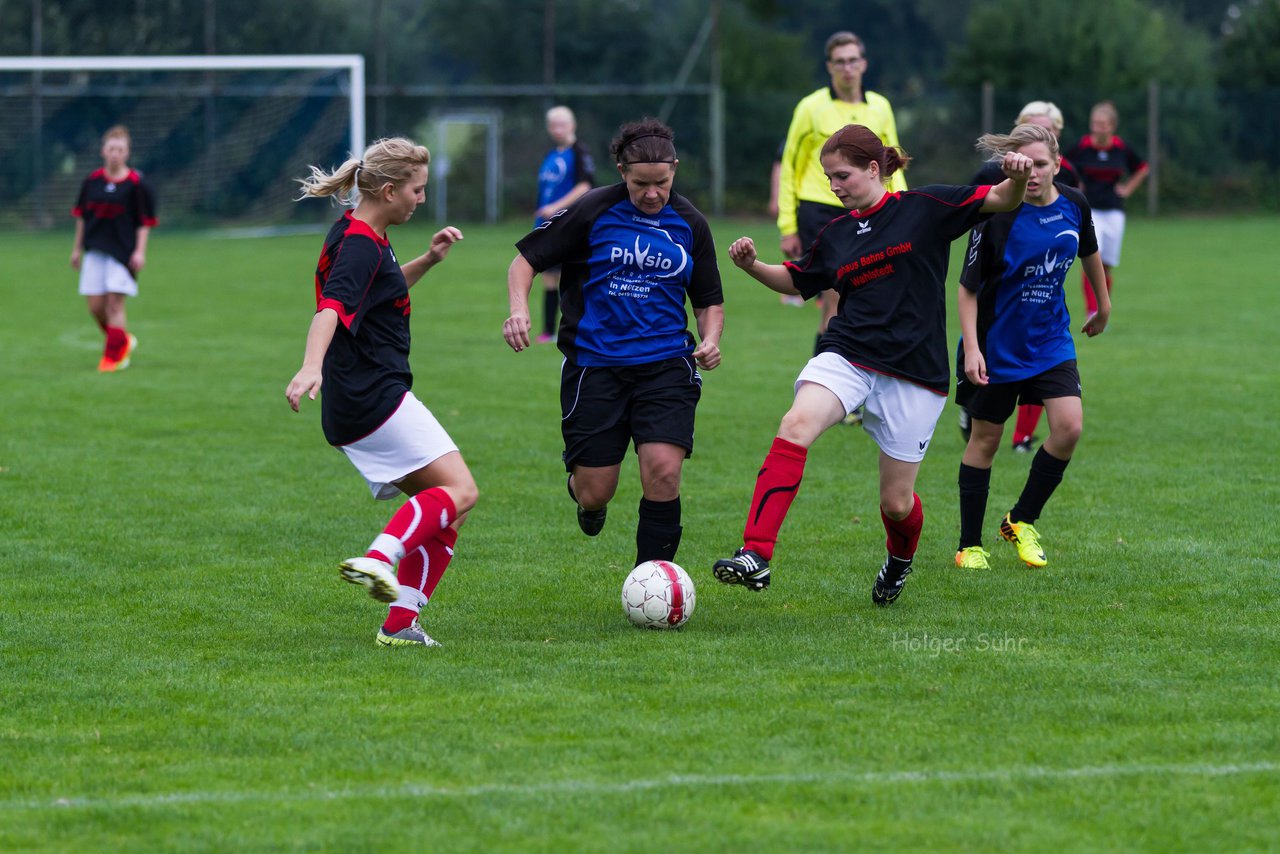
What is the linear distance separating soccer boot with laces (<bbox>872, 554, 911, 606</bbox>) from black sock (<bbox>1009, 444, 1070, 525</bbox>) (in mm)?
1032

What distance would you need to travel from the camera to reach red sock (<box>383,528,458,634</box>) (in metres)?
5.70

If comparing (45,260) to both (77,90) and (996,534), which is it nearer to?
(77,90)

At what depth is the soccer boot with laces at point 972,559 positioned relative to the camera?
22.8 ft

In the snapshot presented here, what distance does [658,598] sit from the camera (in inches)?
230

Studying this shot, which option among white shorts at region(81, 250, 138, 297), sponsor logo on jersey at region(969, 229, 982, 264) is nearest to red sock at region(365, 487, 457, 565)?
sponsor logo on jersey at region(969, 229, 982, 264)

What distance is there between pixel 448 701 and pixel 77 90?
31399 mm

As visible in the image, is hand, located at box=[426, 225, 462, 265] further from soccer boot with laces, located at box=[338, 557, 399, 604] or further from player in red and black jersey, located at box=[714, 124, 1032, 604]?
soccer boot with laces, located at box=[338, 557, 399, 604]

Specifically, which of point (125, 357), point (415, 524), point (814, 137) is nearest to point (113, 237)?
point (125, 357)

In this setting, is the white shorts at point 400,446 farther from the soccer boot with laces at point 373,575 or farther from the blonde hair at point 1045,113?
the blonde hair at point 1045,113

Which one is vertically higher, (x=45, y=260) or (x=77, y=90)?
(x=77, y=90)

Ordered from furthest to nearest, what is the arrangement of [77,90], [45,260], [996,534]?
1. [77,90]
2. [45,260]
3. [996,534]

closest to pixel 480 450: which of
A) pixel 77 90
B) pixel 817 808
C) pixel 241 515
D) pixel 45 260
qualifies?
pixel 241 515

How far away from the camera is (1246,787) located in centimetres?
416

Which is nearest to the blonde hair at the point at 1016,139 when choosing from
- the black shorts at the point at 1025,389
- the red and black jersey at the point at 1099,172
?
the black shorts at the point at 1025,389
